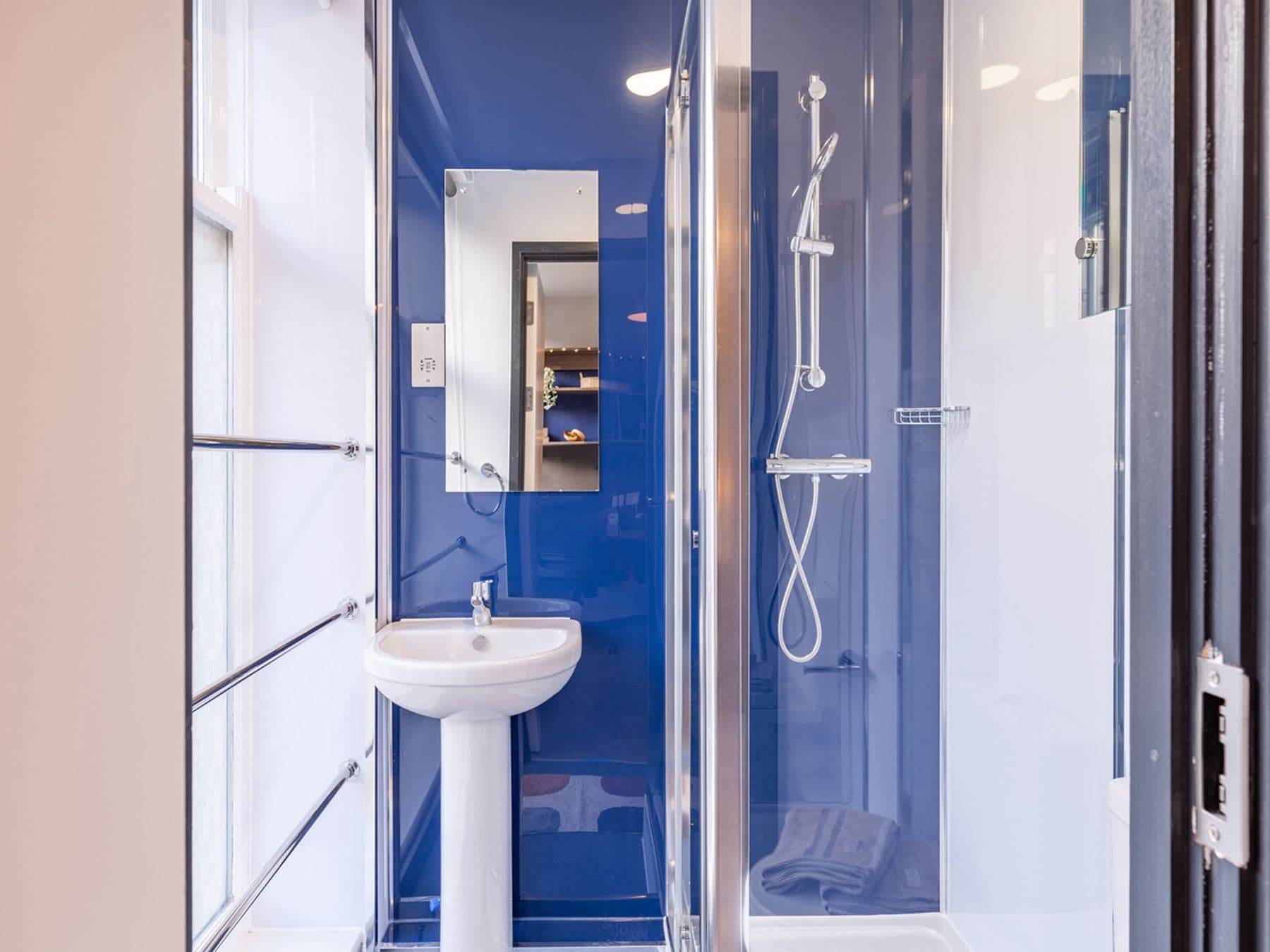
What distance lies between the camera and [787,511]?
4.50ft

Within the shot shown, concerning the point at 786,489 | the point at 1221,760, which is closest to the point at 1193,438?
the point at 1221,760

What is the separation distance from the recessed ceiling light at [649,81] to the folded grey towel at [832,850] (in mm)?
1810

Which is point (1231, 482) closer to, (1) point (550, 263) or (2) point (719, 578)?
(2) point (719, 578)

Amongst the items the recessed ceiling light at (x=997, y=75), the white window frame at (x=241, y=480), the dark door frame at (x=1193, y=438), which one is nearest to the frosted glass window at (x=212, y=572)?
the white window frame at (x=241, y=480)

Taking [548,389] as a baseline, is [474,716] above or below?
below

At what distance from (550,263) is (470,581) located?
891 millimetres

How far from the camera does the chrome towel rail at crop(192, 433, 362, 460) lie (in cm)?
94

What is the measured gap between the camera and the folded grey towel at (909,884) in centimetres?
156

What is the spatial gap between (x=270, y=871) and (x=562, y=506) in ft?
3.27

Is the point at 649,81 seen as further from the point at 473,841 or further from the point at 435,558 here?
the point at 473,841

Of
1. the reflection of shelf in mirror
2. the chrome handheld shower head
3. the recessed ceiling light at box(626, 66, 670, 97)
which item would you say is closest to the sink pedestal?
the reflection of shelf in mirror

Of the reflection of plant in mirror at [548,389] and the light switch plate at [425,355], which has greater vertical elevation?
the light switch plate at [425,355]

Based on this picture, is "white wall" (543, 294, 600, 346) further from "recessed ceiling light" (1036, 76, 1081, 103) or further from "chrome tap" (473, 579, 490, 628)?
"recessed ceiling light" (1036, 76, 1081, 103)

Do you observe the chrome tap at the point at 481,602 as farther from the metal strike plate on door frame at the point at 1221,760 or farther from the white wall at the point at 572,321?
the metal strike plate on door frame at the point at 1221,760
